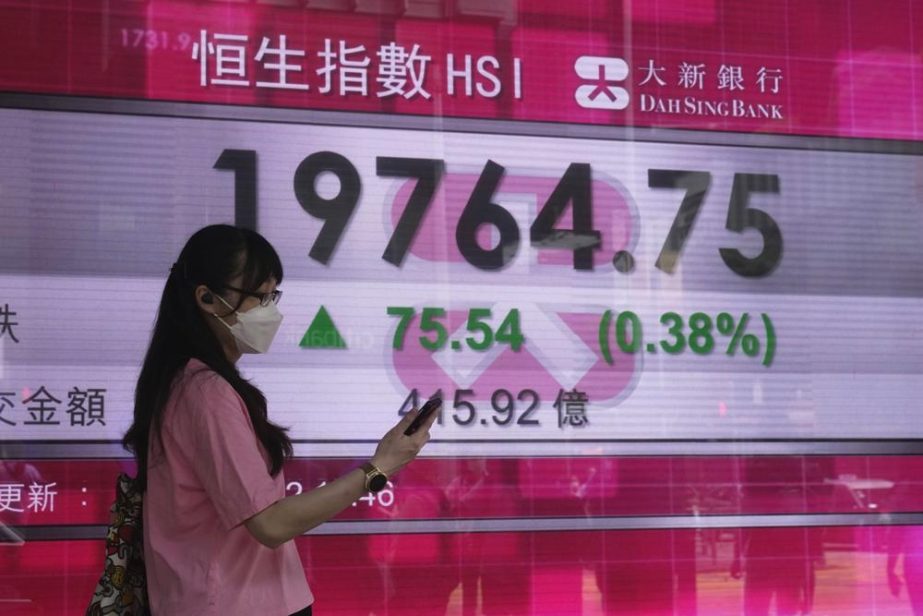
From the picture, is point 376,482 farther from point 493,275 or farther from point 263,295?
point 493,275

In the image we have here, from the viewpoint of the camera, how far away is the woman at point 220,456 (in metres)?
2.25

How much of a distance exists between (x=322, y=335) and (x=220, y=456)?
1.50 meters

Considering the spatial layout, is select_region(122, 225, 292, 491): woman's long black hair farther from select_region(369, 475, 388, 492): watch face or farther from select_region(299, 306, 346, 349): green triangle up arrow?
select_region(299, 306, 346, 349): green triangle up arrow

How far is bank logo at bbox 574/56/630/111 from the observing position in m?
4.00

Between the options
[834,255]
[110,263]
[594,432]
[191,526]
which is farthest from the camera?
[834,255]

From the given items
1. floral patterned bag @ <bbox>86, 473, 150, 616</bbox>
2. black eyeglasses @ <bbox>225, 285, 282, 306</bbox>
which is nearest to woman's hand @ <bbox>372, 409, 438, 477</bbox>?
black eyeglasses @ <bbox>225, 285, 282, 306</bbox>

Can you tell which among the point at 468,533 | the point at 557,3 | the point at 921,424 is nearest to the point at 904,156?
the point at 921,424

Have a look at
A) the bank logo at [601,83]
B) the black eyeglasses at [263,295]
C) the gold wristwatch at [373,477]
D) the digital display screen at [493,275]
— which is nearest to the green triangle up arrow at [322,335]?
the digital display screen at [493,275]

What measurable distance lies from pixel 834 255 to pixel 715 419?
0.67 meters

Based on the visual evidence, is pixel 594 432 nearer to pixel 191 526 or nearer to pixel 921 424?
pixel 921 424

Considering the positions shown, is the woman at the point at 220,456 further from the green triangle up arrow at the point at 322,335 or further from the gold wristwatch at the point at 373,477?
the green triangle up arrow at the point at 322,335

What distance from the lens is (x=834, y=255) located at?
4.15 metres

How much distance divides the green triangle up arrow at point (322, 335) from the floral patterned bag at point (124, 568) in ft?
4.46

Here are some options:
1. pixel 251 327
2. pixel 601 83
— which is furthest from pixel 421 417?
pixel 601 83
